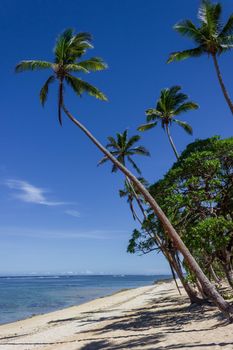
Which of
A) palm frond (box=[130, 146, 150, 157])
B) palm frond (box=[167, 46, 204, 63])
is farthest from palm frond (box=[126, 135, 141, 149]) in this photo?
palm frond (box=[167, 46, 204, 63])

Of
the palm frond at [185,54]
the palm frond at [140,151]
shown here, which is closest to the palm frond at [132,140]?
the palm frond at [140,151]

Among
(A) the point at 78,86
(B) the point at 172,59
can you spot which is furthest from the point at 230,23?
(A) the point at 78,86

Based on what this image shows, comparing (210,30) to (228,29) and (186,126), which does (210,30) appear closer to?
(228,29)

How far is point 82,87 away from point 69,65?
149 centimetres

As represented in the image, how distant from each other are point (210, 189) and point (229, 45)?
25.8 ft

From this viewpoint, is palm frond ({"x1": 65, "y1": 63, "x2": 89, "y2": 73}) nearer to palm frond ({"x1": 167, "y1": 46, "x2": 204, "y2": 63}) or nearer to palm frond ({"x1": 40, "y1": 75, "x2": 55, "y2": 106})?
palm frond ({"x1": 40, "y1": 75, "x2": 55, "y2": 106})

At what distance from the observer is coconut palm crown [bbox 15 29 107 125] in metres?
18.1

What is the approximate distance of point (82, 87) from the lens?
19172 millimetres

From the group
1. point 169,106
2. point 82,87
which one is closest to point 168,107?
point 169,106

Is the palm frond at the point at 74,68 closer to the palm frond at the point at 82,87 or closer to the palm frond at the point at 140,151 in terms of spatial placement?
the palm frond at the point at 82,87

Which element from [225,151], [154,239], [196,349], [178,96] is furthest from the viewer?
[178,96]

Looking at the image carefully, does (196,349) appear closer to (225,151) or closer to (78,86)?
(225,151)

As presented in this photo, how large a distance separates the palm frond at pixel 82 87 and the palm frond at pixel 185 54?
4685 millimetres

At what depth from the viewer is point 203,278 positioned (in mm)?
13781
